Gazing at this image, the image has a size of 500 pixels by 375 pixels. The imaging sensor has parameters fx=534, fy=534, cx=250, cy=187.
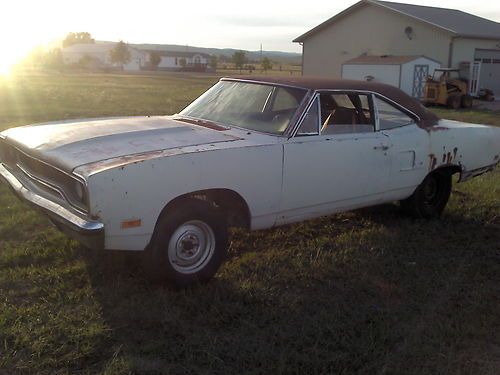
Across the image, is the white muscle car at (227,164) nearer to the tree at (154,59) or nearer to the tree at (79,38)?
the tree at (154,59)

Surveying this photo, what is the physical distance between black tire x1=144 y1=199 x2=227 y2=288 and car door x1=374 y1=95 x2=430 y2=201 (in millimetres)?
2025

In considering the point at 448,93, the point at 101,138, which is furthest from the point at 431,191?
the point at 448,93

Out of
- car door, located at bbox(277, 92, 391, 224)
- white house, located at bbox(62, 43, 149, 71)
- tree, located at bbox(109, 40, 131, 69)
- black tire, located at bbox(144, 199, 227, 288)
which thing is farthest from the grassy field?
white house, located at bbox(62, 43, 149, 71)

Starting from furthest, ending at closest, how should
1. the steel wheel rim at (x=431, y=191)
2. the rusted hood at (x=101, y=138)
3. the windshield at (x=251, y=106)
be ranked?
the steel wheel rim at (x=431, y=191)
the windshield at (x=251, y=106)
the rusted hood at (x=101, y=138)

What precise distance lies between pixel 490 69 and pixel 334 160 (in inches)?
1270

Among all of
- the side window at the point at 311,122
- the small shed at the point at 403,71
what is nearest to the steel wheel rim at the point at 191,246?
the side window at the point at 311,122

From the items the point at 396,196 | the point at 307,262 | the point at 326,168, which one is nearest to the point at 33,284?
the point at 307,262

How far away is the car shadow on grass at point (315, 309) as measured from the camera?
3.15 m

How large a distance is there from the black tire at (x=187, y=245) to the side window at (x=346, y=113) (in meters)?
1.41

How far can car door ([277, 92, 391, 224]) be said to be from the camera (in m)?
4.38

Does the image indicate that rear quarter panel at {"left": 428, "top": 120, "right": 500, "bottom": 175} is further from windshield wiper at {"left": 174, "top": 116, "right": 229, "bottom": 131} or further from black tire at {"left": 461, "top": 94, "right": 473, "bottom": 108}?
black tire at {"left": 461, "top": 94, "right": 473, "bottom": 108}

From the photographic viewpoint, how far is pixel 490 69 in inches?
1291

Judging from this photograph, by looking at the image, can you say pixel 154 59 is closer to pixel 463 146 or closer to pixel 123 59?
pixel 123 59

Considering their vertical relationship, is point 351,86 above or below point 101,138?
above
